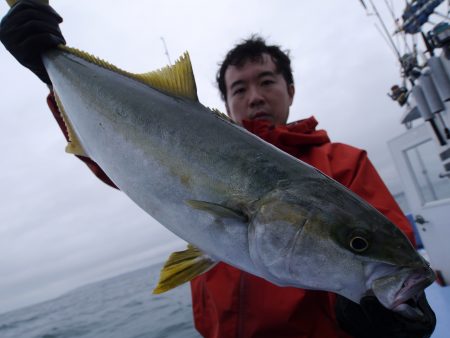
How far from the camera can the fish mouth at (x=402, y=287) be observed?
4.06 feet

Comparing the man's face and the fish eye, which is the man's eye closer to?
the man's face

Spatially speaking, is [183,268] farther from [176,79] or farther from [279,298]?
[176,79]

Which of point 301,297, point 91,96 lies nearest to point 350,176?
point 301,297

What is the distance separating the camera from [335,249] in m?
1.39

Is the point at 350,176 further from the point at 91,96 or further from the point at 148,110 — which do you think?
the point at 91,96

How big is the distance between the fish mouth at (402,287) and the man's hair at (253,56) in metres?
2.65

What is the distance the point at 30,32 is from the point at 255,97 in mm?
1978

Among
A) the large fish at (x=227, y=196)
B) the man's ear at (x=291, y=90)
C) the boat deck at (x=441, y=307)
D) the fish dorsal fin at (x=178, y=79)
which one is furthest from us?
the boat deck at (x=441, y=307)

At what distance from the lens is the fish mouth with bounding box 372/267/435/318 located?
4.06 ft

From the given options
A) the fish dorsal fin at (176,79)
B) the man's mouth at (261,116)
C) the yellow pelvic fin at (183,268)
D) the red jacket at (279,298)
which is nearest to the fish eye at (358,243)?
the yellow pelvic fin at (183,268)

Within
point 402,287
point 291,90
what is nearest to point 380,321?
point 402,287

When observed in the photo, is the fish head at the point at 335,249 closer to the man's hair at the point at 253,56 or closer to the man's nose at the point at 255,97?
the man's nose at the point at 255,97

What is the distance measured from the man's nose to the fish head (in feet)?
6.11

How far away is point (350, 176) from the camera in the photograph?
2598 millimetres
